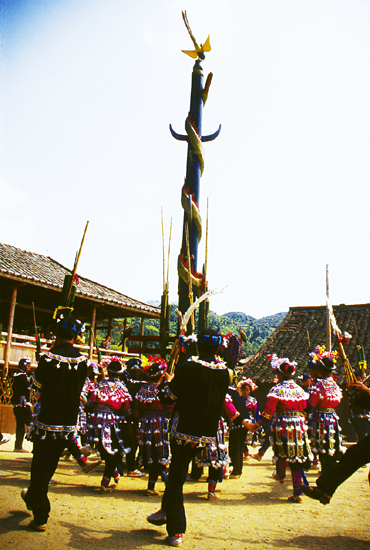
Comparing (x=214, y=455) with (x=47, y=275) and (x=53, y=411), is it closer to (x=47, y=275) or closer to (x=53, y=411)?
(x=53, y=411)

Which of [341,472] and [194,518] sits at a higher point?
[341,472]

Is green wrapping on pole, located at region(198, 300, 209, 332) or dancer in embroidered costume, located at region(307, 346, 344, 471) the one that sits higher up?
green wrapping on pole, located at region(198, 300, 209, 332)

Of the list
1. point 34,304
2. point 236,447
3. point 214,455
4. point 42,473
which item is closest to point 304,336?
point 34,304

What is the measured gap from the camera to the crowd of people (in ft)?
13.2

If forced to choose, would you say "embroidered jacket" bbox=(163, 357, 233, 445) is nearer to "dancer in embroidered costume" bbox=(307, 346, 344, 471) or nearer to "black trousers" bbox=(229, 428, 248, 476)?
"dancer in embroidered costume" bbox=(307, 346, 344, 471)

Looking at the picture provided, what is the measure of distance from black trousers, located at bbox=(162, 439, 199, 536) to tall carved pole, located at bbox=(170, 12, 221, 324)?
5499 mm

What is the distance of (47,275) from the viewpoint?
14891 millimetres

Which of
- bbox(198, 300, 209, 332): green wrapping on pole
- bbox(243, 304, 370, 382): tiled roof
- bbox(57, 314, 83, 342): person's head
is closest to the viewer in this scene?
bbox(57, 314, 83, 342): person's head

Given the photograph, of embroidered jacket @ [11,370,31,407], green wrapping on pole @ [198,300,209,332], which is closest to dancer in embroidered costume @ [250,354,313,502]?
green wrapping on pole @ [198,300,209,332]

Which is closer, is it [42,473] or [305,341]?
[42,473]

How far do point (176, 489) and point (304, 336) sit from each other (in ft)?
55.7

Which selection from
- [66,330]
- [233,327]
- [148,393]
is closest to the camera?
[66,330]

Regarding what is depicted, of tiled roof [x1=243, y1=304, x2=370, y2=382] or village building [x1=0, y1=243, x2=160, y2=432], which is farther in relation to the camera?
tiled roof [x1=243, y1=304, x2=370, y2=382]

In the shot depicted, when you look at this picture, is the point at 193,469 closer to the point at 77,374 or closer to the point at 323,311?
the point at 77,374
